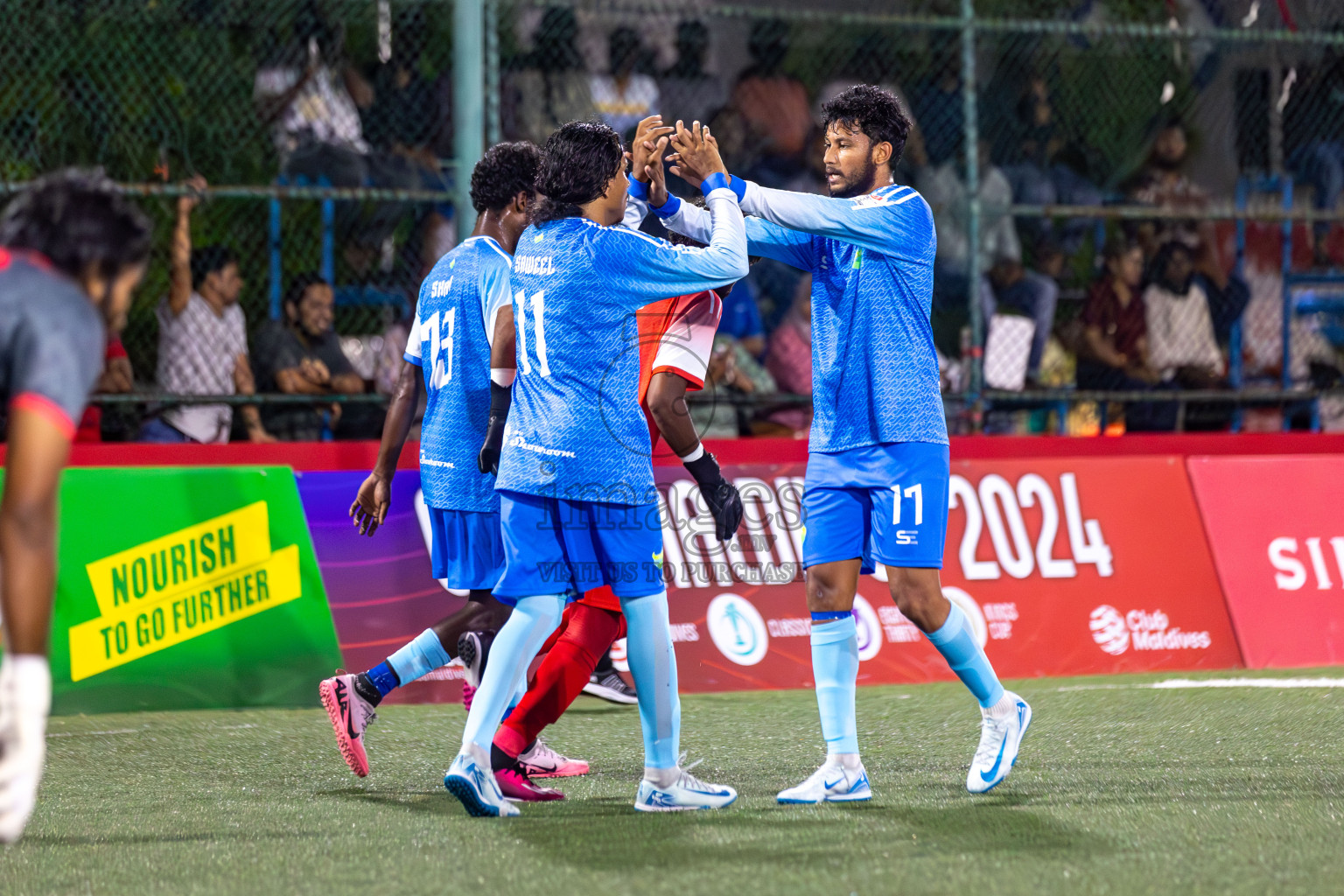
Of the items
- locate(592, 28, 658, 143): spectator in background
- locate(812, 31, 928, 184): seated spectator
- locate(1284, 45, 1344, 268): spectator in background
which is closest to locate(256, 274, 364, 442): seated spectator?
locate(592, 28, 658, 143): spectator in background

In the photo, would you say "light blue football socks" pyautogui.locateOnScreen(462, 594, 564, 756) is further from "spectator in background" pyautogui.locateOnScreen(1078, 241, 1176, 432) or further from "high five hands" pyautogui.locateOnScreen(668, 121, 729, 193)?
"spectator in background" pyautogui.locateOnScreen(1078, 241, 1176, 432)

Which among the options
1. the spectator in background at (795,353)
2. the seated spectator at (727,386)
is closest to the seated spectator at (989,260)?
the spectator in background at (795,353)

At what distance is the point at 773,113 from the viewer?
10680 millimetres

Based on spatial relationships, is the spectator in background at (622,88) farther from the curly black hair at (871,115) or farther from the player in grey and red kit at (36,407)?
the player in grey and red kit at (36,407)

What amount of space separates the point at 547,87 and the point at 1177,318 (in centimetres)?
460

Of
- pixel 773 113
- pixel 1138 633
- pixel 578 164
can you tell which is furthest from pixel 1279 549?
pixel 578 164

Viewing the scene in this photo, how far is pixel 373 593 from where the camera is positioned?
25.1ft

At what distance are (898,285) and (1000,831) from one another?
1774 mm

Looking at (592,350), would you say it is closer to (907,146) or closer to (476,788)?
(476,788)

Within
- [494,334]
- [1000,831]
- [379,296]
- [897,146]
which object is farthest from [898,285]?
[379,296]

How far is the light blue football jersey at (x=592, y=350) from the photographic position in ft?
14.6

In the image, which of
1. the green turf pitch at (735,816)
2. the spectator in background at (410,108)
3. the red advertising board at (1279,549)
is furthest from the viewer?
the spectator in background at (410,108)

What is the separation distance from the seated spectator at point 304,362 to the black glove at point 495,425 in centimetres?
336

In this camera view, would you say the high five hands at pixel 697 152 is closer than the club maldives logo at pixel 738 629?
Yes
